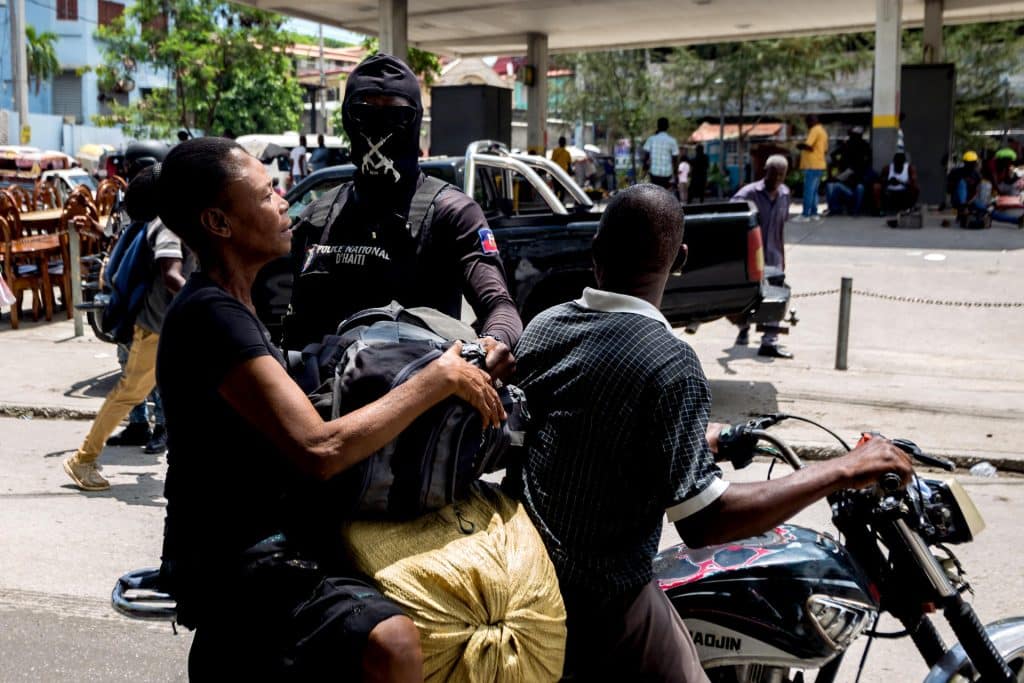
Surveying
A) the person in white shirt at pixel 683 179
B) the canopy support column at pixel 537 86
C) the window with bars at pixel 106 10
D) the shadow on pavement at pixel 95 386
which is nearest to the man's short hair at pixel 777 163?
the shadow on pavement at pixel 95 386

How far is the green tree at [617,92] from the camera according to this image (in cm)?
4119

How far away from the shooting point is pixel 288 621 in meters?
2.04

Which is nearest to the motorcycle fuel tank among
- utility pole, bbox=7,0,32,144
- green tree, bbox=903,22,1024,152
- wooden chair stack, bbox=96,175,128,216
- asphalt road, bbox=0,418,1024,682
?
asphalt road, bbox=0,418,1024,682

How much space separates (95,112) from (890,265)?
50.9 meters

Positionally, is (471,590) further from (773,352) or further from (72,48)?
(72,48)

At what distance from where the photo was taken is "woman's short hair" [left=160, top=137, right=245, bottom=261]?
88.0 inches

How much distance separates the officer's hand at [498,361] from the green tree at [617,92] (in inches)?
1517

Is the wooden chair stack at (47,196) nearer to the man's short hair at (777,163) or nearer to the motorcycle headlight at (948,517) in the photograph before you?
the man's short hair at (777,163)

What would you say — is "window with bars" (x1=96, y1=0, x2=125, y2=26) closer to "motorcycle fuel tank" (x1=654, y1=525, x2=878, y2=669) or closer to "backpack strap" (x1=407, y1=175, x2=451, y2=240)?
"backpack strap" (x1=407, y1=175, x2=451, y2=240)

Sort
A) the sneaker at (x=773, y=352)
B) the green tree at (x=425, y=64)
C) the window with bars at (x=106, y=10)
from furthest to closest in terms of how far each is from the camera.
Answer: the window with bars at (x=106, y=10) < the green tree at (x=425, y=64) < the sneaker at (x=773, y=352)

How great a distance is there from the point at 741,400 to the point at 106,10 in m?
56.1

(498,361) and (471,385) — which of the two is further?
(498,361)

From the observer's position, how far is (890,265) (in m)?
14.9

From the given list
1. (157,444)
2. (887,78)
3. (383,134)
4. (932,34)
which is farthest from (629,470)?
(932,34)
